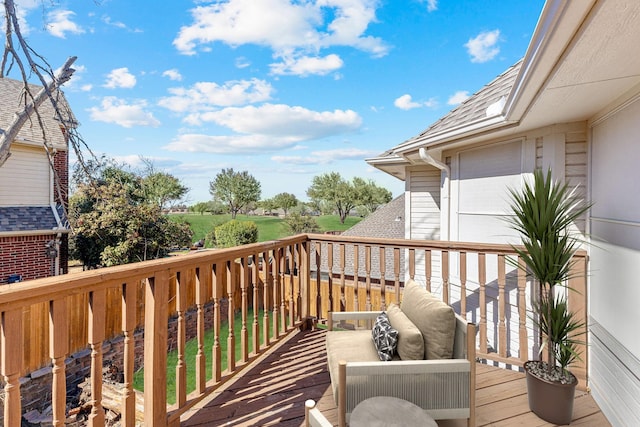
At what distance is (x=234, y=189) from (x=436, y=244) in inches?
1161

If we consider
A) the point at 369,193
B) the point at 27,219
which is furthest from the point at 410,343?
the point at 369,193

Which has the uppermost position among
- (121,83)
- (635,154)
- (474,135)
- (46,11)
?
(121,83)

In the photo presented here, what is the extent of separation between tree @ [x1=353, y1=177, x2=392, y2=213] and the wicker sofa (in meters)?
30.3

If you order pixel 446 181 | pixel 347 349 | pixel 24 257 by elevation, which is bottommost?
pixel 24 257

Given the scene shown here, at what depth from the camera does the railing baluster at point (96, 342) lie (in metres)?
1.60

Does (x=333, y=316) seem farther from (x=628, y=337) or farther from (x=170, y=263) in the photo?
(x=628, y=337)

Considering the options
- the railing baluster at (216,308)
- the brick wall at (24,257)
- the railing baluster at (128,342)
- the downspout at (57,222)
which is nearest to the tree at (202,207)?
the downspout at (57,222)

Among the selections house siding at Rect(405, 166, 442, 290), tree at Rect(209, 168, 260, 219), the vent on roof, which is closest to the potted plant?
the vent on roof

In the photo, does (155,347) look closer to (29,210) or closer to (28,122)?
(29,210)

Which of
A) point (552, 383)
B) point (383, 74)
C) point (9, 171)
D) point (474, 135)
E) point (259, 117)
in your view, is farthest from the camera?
point (259, 117)

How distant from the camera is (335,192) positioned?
108 ft

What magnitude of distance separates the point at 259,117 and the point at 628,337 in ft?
72.2

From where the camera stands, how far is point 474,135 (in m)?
3.79

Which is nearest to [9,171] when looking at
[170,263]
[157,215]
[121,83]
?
[157,215]
